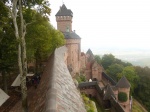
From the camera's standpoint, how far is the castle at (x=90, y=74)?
109 feet

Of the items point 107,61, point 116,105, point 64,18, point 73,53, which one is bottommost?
point 116,105

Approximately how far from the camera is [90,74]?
175 feet

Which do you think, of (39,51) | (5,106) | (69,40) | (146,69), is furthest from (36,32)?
(146,69)

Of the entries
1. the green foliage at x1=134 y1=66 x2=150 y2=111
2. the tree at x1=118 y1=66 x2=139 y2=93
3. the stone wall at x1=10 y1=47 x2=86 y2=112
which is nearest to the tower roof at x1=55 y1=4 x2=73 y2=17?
the tree at x1=118 y1=66 x2=139 y2=93

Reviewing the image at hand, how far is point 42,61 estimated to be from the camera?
33.8 m

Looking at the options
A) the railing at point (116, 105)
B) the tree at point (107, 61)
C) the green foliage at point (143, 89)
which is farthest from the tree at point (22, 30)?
the tree at point (107, 61)

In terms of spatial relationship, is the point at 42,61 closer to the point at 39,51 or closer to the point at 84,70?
the point at 39,51

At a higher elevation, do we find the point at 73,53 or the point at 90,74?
the point at 73,53

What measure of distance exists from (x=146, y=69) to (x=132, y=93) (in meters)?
10.4

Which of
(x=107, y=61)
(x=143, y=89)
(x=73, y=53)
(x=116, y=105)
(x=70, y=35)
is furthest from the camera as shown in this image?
(x=107, y=61)

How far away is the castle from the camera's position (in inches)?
1310

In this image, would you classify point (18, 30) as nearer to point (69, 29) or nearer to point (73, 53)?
point (73, 53)

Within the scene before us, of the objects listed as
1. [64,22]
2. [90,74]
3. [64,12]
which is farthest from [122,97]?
[64,12]

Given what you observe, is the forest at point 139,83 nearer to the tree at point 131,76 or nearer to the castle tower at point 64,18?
the tree at point 131,76
